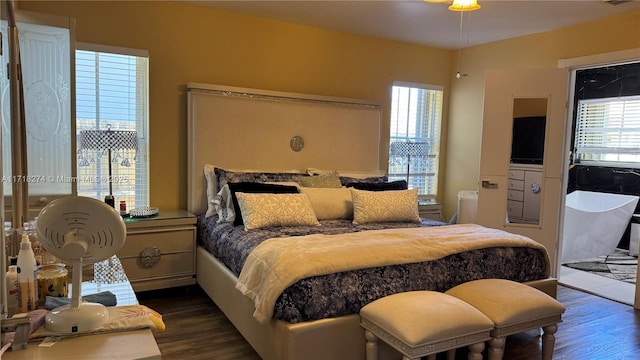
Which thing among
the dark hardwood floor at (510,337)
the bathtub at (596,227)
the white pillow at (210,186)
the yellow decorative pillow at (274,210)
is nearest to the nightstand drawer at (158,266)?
the dark hardwood floor at (510,337)

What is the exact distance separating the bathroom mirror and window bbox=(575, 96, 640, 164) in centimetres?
261

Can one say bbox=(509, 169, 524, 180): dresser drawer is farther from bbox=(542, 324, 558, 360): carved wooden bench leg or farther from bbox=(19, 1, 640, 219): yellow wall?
bbox=(542, 324, 558, 360): carved wooden bench leg

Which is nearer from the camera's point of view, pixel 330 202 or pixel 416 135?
pixel 330 202

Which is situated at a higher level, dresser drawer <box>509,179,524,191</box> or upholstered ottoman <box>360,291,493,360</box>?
dresser drawer <box>509,179,524,191</box>

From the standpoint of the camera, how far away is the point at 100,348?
50.0 inches

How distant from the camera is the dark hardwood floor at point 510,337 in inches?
110

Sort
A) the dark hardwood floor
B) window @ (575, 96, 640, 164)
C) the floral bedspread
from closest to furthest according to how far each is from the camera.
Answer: the floral bedspread
the dark hardwood floor
window @ (575, 96, 640, 164)

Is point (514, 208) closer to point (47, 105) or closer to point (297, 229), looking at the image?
point (297, 229)

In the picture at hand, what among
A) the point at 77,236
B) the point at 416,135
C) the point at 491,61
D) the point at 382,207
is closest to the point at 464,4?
the point at 382,207

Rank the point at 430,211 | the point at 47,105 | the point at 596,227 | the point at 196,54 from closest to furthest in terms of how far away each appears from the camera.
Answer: the point at 47,105, the point at 196,54, the point at 430,211, the point at 596,227

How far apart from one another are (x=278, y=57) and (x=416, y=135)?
2015 mm

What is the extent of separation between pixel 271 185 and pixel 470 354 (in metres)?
2.03

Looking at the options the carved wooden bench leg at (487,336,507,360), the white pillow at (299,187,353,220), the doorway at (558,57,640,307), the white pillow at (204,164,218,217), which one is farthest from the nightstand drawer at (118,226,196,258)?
the doorway at (558,57,640,307)

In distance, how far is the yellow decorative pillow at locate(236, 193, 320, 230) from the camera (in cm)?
322
